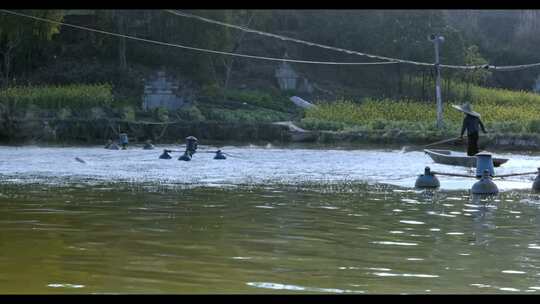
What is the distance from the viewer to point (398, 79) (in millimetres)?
44281

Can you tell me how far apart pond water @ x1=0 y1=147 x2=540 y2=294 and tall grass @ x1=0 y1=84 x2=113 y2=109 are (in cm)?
1416

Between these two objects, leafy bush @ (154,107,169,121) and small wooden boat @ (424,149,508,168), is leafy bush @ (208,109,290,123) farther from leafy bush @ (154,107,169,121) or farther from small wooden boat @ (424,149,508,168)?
small wooden boat @ (424,149,508,168)

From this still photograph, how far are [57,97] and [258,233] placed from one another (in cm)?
2453

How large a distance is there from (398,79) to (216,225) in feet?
115

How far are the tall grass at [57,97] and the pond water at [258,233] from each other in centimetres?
1416

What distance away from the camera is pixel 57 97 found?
32719 millimetres

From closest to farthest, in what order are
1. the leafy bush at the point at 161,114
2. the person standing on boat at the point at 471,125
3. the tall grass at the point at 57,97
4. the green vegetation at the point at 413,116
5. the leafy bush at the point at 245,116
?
the person standing on boat at the point at 471,125 → the green vegetation at the point at 413,116 → the tall grass at the point at 57,97 → the leafy bush at the point at 161,114 → the leafy bush at the point at 245,116

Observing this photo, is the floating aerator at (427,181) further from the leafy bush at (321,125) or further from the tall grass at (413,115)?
the leafy bush at (321,125)

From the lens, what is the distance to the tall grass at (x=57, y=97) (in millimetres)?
32375

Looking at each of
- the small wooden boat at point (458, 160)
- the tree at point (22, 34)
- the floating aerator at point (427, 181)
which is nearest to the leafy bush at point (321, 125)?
the tree at point (22, 34)

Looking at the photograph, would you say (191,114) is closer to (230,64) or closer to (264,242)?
(230,64)

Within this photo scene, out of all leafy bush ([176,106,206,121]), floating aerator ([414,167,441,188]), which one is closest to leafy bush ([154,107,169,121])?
leafy bush ([176,106,206,121])

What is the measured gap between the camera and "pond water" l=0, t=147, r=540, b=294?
6.73m
